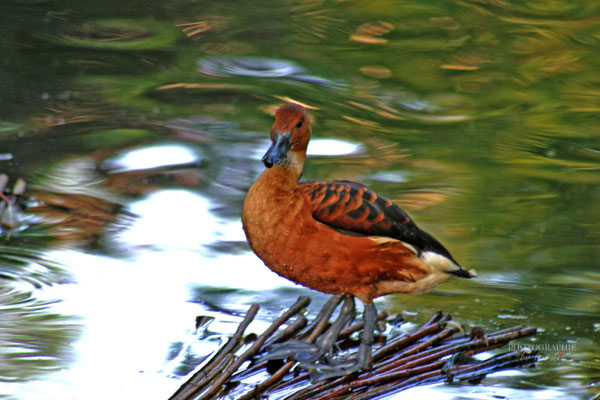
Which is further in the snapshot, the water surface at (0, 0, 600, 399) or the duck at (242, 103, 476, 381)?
the water surface at (0, 0, 600, 399)

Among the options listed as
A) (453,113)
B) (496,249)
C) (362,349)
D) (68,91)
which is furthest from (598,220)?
(68,91)

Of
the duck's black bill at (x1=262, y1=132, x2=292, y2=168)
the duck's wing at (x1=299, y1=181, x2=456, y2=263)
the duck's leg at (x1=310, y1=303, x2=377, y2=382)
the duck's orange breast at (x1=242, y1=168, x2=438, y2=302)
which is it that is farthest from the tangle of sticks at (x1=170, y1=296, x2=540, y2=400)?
the duck's black bill at (x1=262, y1=132, x2=292, y2=168)

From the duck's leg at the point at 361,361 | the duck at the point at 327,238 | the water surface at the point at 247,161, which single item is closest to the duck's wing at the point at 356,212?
the duck at the point at 327,238

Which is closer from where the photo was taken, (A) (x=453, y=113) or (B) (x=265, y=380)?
(B) (x=265, y=380)

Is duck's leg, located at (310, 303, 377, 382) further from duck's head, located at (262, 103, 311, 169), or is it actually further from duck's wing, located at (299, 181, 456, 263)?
duck's head, located at (262, 103, 311, 169)

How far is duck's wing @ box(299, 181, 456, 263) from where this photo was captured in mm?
3064

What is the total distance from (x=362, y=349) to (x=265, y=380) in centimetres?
38

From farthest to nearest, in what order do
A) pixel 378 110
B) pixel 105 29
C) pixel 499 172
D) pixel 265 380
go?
pixel 105 29 < pixel 378 110 < pixel 499 172 < pixel 265 380

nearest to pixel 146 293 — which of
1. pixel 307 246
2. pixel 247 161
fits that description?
pixel 307 246

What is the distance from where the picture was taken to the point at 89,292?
151 inches

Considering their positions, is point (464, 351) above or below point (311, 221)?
below

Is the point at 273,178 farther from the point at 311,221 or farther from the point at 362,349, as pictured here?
the point at 362,349

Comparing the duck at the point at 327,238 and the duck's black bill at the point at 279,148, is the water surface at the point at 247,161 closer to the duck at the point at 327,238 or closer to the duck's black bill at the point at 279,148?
the duck at the point at 327,238

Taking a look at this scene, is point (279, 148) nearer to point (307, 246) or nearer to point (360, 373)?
point (307, 246)
